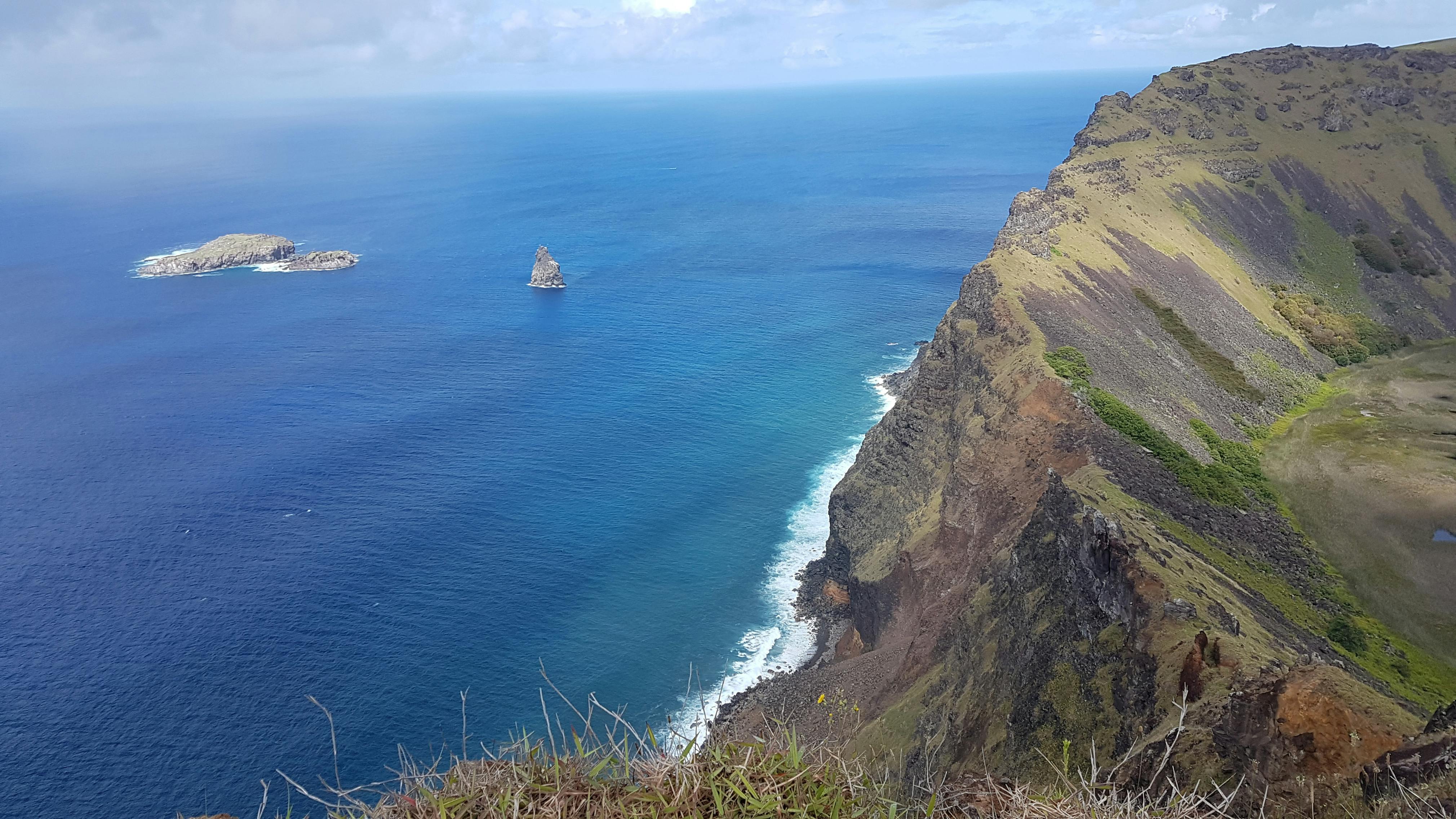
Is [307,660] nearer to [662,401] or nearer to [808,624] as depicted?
[808,624]

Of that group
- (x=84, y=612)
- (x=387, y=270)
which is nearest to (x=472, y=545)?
(x=84, y=612)

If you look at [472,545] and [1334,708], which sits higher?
[1334,708]

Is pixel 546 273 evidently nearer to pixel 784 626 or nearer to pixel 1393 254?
pixel 784 626

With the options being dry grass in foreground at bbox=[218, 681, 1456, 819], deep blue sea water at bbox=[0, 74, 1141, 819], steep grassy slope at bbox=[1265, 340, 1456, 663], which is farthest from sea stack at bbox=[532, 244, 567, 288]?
dry grass in foreground at bbox=[218, 681, 1456, 819]

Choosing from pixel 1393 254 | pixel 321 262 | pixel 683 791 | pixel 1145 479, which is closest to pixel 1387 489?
pixel 1145 479

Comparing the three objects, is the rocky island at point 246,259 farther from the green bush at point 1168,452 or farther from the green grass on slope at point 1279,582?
the green bush at point 1168,452
